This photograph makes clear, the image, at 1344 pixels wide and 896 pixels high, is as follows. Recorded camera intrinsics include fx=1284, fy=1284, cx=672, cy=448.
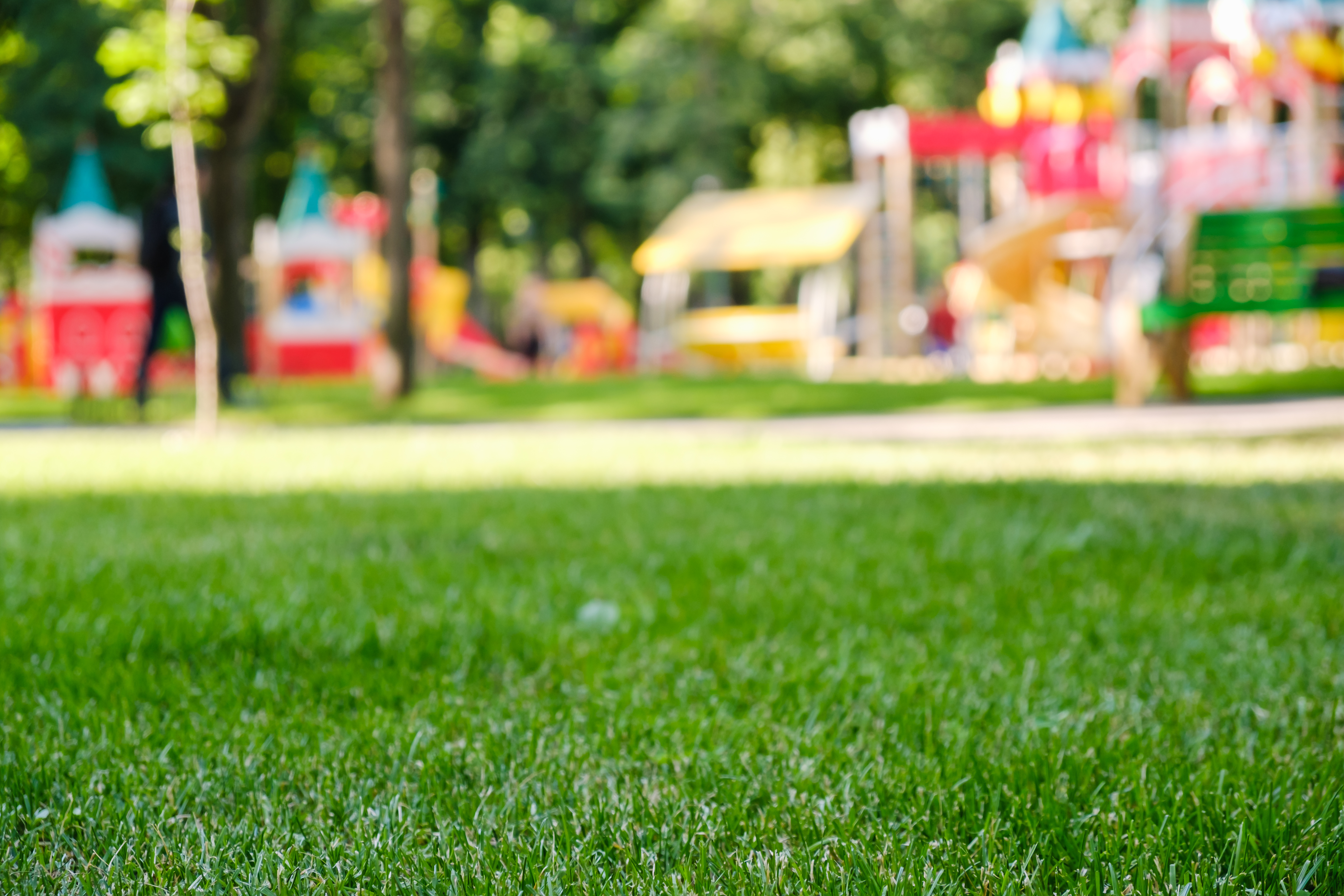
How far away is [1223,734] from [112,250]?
22.6 m

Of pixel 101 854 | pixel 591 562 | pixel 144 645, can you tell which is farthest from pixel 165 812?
pixel 591 562

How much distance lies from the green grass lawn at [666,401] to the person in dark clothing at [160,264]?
0.86m

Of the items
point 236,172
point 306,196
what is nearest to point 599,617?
point 236,172

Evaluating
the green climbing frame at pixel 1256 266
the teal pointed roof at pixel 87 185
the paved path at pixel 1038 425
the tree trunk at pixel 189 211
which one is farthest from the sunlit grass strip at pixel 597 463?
the teal pointed roof at pixel 87 185

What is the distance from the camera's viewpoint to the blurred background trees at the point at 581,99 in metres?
26.8

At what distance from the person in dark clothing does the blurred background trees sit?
15034 mm

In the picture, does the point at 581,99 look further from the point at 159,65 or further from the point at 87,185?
the point at 159,65

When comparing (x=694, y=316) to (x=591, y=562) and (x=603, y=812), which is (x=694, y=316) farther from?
(x=603, y=812)

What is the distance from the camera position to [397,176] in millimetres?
12641

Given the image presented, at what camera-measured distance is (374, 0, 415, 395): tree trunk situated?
12.5 metres

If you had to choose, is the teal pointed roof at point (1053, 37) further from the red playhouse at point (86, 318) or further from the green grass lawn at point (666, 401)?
the red playhouse at point (86, 318)

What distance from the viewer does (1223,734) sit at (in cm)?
193

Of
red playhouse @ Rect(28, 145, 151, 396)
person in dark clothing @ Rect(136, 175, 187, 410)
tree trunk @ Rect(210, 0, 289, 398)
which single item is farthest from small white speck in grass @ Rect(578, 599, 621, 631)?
red playhouse @ Rect(28, 145, 151, 396)

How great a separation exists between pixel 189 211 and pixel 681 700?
279 inches
